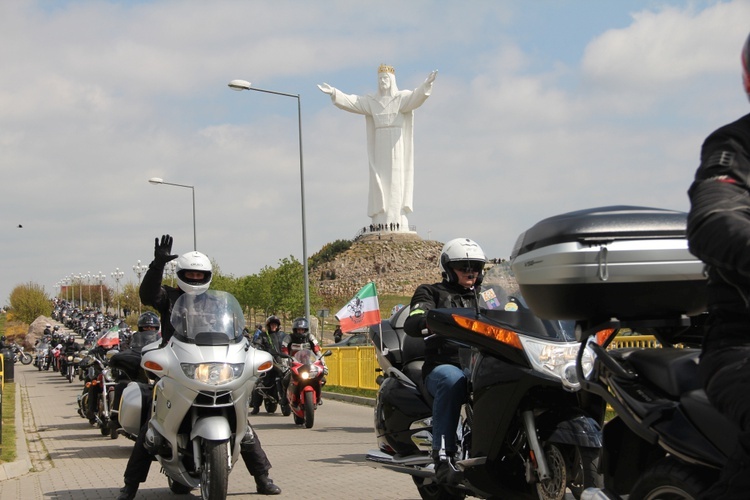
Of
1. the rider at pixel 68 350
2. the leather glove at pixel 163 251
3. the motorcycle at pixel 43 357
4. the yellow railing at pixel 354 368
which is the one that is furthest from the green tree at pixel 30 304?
the leather glove at pixel 163 251

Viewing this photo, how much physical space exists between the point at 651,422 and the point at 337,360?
2094cm

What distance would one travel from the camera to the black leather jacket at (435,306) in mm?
6027

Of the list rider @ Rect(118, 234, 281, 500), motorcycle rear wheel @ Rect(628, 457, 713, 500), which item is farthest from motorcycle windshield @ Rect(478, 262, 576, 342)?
rider @ Rect(118, 234, 281, 500)

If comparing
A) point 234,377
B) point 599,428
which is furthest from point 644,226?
point 234,377

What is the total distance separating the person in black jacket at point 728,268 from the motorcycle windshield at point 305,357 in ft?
39.8

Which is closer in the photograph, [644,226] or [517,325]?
[644,226]

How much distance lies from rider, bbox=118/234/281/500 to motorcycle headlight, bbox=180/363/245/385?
66cm

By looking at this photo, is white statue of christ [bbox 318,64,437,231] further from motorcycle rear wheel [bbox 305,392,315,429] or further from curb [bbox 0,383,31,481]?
curb [bbox 0,383,31,481]

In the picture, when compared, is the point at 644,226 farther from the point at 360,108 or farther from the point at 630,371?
the point at 360,108

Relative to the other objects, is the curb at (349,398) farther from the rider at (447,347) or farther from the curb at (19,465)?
the rider at (447,347)

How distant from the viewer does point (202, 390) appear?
6.30m

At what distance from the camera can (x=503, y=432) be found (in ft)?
16.4

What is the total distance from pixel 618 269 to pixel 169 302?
15.3ft

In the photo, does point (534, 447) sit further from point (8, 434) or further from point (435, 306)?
point (8, 434)
